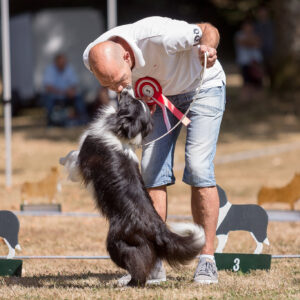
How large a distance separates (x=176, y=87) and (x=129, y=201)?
2.55 feet

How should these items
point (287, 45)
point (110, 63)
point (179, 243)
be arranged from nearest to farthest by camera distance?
point (110, 63) → point (179, 243) → point (287, 45)

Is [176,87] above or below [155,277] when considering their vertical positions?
above

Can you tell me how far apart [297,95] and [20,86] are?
6697 millimetres

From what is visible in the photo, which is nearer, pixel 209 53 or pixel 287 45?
pixel 209 53

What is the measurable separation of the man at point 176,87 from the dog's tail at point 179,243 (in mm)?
249

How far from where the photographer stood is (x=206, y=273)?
4.04m

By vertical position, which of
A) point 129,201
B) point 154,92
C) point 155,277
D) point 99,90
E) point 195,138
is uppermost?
point 154,92

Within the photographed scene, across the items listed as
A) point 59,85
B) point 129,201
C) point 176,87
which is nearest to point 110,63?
point 176,87

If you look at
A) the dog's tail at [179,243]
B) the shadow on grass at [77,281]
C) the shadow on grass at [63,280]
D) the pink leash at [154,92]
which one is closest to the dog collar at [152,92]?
the pink leash at [154,92]

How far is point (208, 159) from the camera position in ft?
13.3

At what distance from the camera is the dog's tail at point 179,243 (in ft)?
12.2

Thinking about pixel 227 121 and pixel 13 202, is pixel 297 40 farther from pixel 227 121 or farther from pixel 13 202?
pixel 13 202

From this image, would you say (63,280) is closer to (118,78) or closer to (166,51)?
(118,78)

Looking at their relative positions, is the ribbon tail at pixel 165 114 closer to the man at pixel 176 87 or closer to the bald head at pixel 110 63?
the man at pixel 176 87
